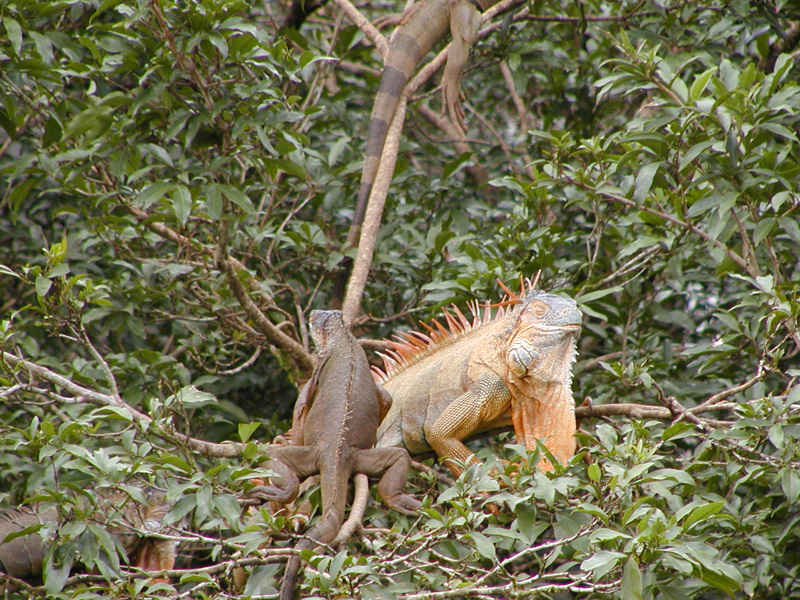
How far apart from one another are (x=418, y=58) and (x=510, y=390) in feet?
8.62

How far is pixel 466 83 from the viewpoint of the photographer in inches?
263

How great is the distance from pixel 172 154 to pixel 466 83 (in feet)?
8.87

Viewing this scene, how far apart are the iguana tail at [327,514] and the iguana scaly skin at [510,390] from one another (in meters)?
0.44

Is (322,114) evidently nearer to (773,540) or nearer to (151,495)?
(151,495)

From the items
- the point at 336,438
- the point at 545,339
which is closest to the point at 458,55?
the point at 545,339

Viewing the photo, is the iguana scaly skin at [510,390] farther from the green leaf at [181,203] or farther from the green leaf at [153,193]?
the green leaf at [153,193]

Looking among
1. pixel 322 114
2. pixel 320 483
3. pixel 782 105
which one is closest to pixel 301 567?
pixel 320 483

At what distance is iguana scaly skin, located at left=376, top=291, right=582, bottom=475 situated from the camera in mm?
3416

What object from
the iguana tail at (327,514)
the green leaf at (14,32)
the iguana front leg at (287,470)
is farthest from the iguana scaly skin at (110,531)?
the green leaf at (14,32)

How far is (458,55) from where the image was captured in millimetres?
5320

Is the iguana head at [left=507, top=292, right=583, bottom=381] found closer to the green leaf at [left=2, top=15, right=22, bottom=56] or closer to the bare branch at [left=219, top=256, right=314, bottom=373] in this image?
the bare branch at [left=219, top=256, right=314, bottom=373]

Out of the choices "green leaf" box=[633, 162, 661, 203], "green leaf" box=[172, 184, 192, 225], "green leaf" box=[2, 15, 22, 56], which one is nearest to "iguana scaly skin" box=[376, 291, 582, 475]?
"green leaf" box=[633, 162, 661, 203]

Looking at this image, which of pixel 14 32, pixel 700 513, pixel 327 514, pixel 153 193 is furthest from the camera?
pixel 14 32

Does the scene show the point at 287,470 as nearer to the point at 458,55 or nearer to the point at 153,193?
the point at 153,193
